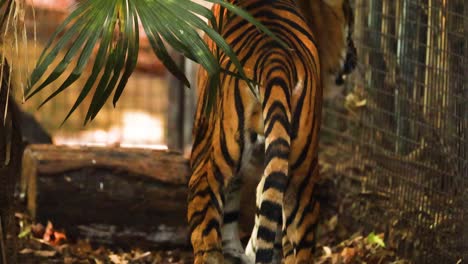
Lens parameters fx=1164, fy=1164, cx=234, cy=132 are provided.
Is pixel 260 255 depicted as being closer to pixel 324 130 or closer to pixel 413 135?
pixel 413 135

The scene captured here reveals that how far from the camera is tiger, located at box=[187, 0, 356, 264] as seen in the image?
4.97 metres

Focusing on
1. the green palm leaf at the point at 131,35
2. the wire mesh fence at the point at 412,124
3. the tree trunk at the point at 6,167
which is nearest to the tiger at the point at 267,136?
the green palm leaf at the point at 131,35

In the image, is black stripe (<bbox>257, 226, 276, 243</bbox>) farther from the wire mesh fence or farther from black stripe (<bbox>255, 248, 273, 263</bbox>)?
the wire mesh fence

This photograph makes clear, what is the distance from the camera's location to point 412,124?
7020 millimetres

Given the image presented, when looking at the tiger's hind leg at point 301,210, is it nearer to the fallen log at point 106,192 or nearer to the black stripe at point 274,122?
the black stripe at point 274,122

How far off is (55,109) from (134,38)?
7303 millimetres

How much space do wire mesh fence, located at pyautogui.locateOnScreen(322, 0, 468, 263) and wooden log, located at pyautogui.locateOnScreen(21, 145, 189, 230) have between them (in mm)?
1300

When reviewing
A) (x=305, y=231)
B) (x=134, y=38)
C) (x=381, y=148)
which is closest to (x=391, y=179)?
(x=381, y=148)

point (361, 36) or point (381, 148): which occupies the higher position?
point (361, 36)

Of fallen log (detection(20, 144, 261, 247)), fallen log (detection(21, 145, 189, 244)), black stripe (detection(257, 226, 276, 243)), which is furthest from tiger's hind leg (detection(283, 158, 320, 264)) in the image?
fallen log (detection(21, 145, 189, 244))

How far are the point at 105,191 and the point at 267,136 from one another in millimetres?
2405

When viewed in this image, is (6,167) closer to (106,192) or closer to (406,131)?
(106,192)

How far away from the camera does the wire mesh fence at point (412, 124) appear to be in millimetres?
6316

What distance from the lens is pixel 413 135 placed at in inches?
276
